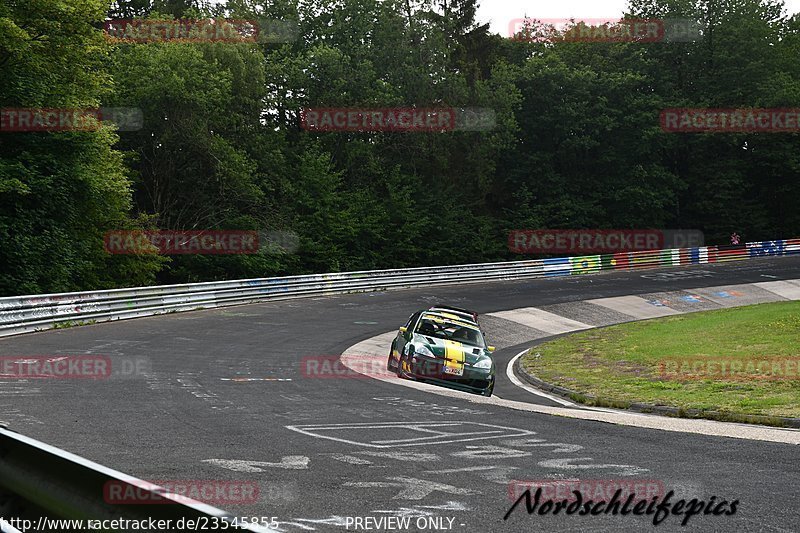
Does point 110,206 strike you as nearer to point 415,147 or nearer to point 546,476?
point 415,147

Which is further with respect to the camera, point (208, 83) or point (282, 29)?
point (282, 29)

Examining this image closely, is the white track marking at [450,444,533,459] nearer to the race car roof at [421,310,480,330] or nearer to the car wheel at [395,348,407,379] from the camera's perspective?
the car wheel at [395,348,407,379]

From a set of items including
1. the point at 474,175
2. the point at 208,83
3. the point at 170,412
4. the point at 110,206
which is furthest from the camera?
the point at 474,175

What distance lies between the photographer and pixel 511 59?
7412 cm

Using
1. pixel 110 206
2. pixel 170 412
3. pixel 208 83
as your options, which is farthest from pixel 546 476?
pixel 208 83

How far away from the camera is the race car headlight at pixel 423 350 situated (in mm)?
16688

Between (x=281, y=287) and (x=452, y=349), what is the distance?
19669mm

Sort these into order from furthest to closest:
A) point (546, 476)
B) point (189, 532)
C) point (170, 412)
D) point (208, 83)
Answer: point (208, 83)
point (170, 412)
point (546, 476)
point (189, 532)

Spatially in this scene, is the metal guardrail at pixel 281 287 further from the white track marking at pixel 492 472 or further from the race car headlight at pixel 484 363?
the white track marking at pixel 492 472

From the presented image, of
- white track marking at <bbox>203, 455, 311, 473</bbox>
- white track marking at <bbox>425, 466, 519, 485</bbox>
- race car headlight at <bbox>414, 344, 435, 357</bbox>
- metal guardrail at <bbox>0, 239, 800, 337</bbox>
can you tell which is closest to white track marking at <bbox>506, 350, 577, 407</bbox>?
race car headlight at <bbox>414, 344, 435, 357</bbox>

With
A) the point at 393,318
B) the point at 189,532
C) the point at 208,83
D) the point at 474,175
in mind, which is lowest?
the point at 393,318

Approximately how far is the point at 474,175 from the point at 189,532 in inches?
2376

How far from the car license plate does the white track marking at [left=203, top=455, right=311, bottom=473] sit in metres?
8.76

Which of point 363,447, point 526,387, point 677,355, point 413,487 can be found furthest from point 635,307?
point 413,487
